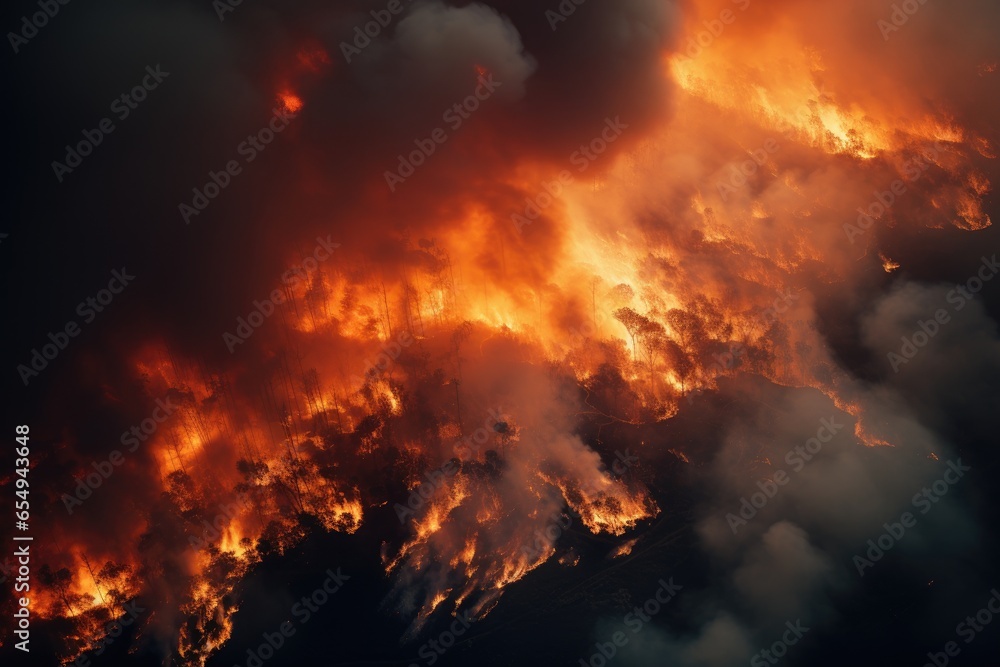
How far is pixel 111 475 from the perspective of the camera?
1667 inches

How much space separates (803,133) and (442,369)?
3004 cm

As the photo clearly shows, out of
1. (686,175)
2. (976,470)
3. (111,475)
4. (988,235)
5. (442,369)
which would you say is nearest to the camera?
(976,470)

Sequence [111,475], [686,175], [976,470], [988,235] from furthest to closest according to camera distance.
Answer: [686,175]
[988,235]
[111,475]
[976,470]

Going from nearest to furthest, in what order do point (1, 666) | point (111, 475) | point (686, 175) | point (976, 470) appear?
point (1, 666) < point (976, 470) < point (111, 475) < point (686, 175)

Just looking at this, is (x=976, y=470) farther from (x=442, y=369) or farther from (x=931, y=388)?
(x=442, y=369)

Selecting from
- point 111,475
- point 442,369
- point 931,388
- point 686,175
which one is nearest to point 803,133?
point 686,175

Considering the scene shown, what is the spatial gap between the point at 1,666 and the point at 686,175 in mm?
46562

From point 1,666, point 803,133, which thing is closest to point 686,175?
point 803,133

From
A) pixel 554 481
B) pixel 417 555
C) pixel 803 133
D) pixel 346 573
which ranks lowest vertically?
pixel 346 573

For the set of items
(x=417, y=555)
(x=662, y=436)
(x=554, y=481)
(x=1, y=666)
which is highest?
(x=662, y=436)

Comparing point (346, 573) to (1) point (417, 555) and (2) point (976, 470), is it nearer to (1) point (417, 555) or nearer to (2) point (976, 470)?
(1) point (417, 555)

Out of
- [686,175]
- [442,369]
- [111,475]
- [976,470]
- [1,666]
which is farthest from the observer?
[686,175]

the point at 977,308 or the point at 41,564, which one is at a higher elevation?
the point at 977,308

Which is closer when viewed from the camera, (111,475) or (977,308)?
(111,475)
